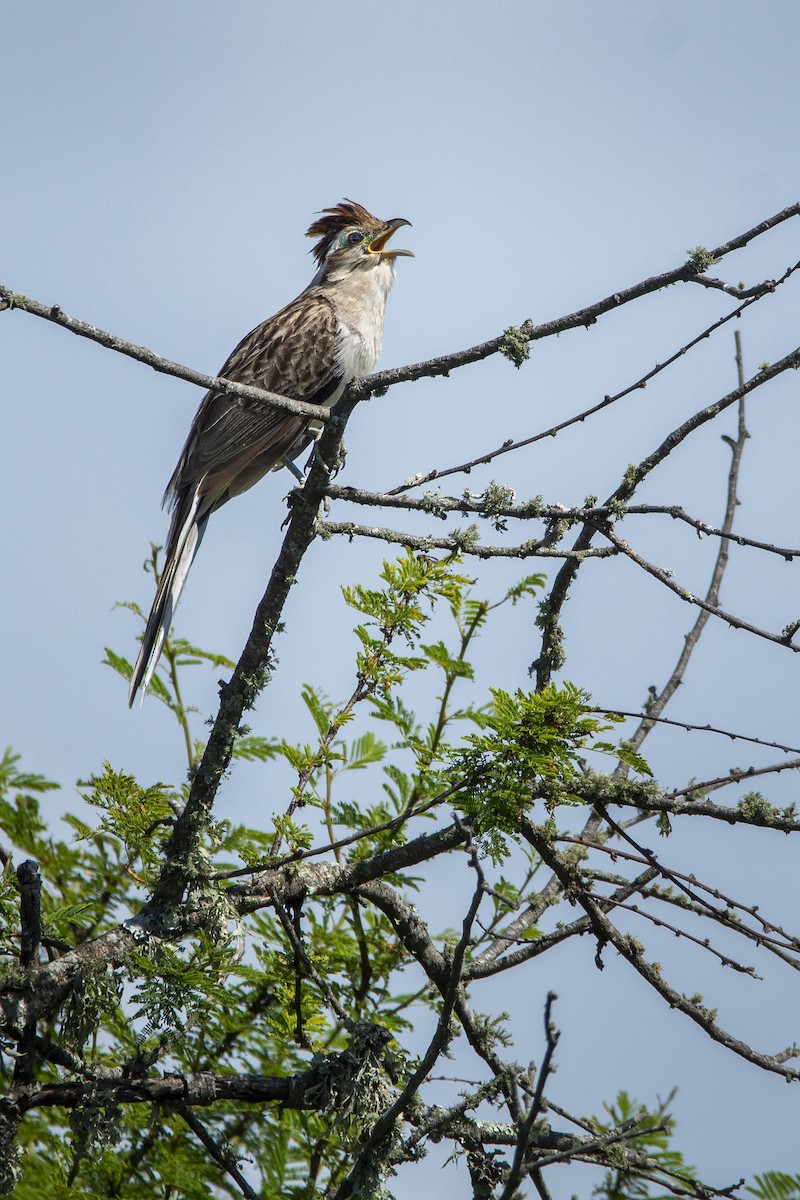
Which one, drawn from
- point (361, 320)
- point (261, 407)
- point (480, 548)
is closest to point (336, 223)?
point (361, 320)

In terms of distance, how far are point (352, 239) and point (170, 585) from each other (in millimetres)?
3461

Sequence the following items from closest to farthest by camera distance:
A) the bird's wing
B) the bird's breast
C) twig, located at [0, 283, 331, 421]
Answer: twig, located at [0, 283, 331, 421]
the bird's wing
the bird's breast

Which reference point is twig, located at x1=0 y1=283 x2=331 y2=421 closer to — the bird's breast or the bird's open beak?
the bird's breast

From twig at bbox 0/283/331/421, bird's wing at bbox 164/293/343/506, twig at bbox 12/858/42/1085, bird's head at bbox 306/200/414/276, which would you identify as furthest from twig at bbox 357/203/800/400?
bird's head at bbox 306/200/414/276

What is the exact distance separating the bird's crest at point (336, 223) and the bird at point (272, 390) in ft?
1.82

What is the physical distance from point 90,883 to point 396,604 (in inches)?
66.5

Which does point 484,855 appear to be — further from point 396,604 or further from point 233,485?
point 233,485

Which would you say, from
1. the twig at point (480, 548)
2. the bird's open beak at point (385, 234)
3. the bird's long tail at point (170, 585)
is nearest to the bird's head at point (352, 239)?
the bird's open beak at point (385, 234)

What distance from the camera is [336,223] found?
Result: 8.01m

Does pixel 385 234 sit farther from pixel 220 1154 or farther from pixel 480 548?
pixel 220 1154

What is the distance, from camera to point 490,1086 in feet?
11.0

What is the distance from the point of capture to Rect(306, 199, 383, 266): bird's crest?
781cm

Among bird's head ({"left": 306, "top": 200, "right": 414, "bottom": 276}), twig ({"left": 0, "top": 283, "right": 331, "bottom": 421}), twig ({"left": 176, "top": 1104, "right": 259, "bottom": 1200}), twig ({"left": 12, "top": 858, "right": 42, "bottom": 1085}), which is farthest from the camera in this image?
bird's head ({"left": 306, "top": 200, "right": 414, "bottom": 276})

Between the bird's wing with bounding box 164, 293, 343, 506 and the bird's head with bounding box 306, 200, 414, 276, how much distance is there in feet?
2.24
